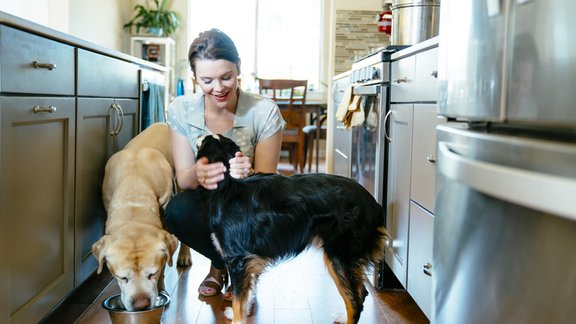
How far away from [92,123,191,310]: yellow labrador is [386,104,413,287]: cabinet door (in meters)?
0.91

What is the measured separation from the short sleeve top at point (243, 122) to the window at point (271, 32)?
606 cm

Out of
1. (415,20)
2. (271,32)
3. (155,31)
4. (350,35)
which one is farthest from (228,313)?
(271,32)

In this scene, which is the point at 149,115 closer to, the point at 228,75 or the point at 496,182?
the point at 228,75

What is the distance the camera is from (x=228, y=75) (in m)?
2.20

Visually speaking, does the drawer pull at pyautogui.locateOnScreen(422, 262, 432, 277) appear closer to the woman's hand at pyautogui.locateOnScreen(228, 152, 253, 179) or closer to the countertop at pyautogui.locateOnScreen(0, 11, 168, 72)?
the woman's hand at pyautogui.locateOnScreen(228, 152, 253, 179)

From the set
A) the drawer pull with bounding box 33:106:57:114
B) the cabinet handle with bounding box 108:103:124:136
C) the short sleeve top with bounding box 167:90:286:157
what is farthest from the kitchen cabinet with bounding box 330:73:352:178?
the drawer pull with bounding box 33:106:57:114

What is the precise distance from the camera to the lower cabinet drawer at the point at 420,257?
2001 mm

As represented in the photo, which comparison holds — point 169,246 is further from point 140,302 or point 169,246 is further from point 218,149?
point 218,149

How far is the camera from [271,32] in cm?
867

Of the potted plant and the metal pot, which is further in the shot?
the potted plant

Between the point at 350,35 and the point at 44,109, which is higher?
the point at 350,35

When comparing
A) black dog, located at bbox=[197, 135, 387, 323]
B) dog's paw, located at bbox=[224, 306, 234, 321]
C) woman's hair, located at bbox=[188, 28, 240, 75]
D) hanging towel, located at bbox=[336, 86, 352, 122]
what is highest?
woman's hair, located at bbox=[188, 28, 240, 75]

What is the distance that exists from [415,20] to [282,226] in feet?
4.43

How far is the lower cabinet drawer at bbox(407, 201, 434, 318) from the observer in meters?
2.00
